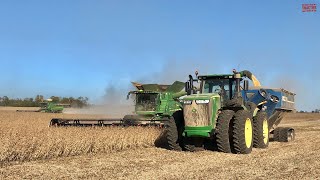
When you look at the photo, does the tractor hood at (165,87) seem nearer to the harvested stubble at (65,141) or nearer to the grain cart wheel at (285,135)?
the grain cart wheel at (285,135)

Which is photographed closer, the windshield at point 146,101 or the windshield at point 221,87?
the windshield at point 221,87

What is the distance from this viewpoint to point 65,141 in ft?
32.4

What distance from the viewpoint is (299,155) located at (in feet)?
33.0

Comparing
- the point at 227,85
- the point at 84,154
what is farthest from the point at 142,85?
the point at 84,154

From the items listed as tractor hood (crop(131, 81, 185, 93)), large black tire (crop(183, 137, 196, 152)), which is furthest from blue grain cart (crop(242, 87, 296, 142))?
tractor hood (crop(131, 81, 185, 93))

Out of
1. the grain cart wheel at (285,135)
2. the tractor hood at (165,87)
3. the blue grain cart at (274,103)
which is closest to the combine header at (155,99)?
the tractor hood at (165,87)

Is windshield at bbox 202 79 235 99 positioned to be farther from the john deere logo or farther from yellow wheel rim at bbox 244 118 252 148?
the john deere logo

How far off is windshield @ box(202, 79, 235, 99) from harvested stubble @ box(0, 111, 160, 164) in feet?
7.48

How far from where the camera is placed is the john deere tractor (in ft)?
33.1

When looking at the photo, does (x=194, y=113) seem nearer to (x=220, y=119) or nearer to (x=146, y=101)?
(x=220, y=119)

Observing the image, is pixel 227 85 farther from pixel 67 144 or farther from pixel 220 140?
pixel 67 144

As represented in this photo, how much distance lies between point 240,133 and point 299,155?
1613 millimetres

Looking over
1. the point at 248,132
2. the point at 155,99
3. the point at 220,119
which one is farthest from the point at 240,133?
the point at 155,99

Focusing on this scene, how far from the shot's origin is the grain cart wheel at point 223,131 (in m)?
9.98
